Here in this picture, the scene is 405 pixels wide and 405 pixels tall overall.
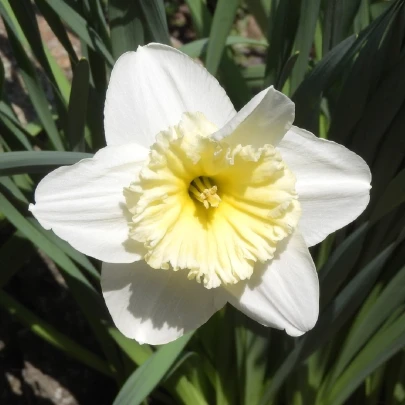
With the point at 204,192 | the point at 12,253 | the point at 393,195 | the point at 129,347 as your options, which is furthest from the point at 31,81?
the point at 393,195

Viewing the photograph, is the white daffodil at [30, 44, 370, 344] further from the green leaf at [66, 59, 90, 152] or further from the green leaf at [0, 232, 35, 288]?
the green leaf at [0, 232, 35, 288]

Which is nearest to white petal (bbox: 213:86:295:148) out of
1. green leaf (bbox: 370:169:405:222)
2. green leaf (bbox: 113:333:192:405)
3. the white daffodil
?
the white daffodil

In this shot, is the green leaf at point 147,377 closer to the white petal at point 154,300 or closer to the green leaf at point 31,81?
the white petal at point 154,300

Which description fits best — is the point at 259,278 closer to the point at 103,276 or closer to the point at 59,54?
the point at 103,276

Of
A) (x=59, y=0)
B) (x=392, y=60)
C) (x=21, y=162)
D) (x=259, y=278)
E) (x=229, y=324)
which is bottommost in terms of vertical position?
(x=229, y=324)

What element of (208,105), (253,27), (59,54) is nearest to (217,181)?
(208,105)
